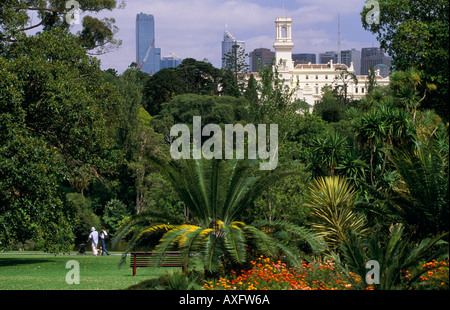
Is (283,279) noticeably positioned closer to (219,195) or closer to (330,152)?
(219,195)

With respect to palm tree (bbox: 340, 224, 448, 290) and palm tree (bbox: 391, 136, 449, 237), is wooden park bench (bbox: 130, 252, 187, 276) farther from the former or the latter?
palm tree (bbox: 391, 136, 449, 237)

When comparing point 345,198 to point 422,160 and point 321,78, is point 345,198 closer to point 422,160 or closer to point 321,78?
point 422,160

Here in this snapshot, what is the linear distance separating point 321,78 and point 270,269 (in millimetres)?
137896

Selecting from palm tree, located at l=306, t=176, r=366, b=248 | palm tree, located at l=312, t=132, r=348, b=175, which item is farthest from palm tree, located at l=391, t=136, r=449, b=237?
palm tree, located at l=312, t=132, r=348, b=175

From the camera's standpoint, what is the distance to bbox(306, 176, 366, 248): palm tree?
1374cm

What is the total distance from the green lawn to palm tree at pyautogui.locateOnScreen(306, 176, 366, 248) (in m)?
3.97

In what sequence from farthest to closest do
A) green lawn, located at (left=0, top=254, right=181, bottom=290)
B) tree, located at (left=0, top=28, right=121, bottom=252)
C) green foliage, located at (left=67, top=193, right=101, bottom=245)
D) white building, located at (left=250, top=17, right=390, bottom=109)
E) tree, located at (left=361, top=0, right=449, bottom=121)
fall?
white building, located at (left=250, top=17, right=390, bottom=109) → green foliage, located at (left=67, top=193, right=101, bottom=245) → tree, located at (left=361, top=0, right=449, bottom=121) → tree, located at (left=0, top=28, right=121, bottom=252) → green lawn, located at (left=0, top=254, right=181, bottom=290)

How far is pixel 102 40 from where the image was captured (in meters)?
29.3

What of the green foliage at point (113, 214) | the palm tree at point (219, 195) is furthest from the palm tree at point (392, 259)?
the green foliage at point (113, 214)

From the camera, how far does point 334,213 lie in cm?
1388

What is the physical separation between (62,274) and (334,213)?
7.15 meters

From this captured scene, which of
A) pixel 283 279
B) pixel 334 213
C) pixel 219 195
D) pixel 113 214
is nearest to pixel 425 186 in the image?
pixel 283 279

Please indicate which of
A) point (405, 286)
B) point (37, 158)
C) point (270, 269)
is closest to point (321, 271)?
point (270, 269)

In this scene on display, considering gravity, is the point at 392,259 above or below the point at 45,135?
below
